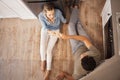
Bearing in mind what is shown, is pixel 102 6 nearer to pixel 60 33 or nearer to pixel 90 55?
pixel 60 33

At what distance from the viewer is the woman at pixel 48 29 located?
2.19 metres

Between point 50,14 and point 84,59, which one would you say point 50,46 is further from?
point 84,59

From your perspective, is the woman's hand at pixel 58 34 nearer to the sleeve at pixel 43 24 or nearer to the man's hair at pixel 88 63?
the sleeve at pixel 43 24

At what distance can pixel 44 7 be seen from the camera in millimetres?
2145

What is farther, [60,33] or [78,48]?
[60,33]

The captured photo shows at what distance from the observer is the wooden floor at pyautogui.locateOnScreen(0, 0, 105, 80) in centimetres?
229

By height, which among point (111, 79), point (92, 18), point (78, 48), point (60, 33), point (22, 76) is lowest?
point (22, 76)

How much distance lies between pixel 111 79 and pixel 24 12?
4.49 ft

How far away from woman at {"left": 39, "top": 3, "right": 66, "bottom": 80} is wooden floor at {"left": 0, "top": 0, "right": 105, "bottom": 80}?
68 mm

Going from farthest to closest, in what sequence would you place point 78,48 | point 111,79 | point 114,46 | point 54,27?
→ point 54,27
point 78,48
point 114,46
point 111,79

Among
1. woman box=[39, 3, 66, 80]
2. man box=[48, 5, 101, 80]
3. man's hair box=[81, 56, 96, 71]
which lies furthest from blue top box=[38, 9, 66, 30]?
man's hair box=[81, 56, 96, 71]

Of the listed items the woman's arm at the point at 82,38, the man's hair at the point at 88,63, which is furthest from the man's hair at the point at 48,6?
the man's hair at the point at 88,63

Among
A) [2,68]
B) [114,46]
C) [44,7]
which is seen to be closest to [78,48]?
[114,46]

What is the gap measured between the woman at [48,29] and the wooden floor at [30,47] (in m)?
0.07
